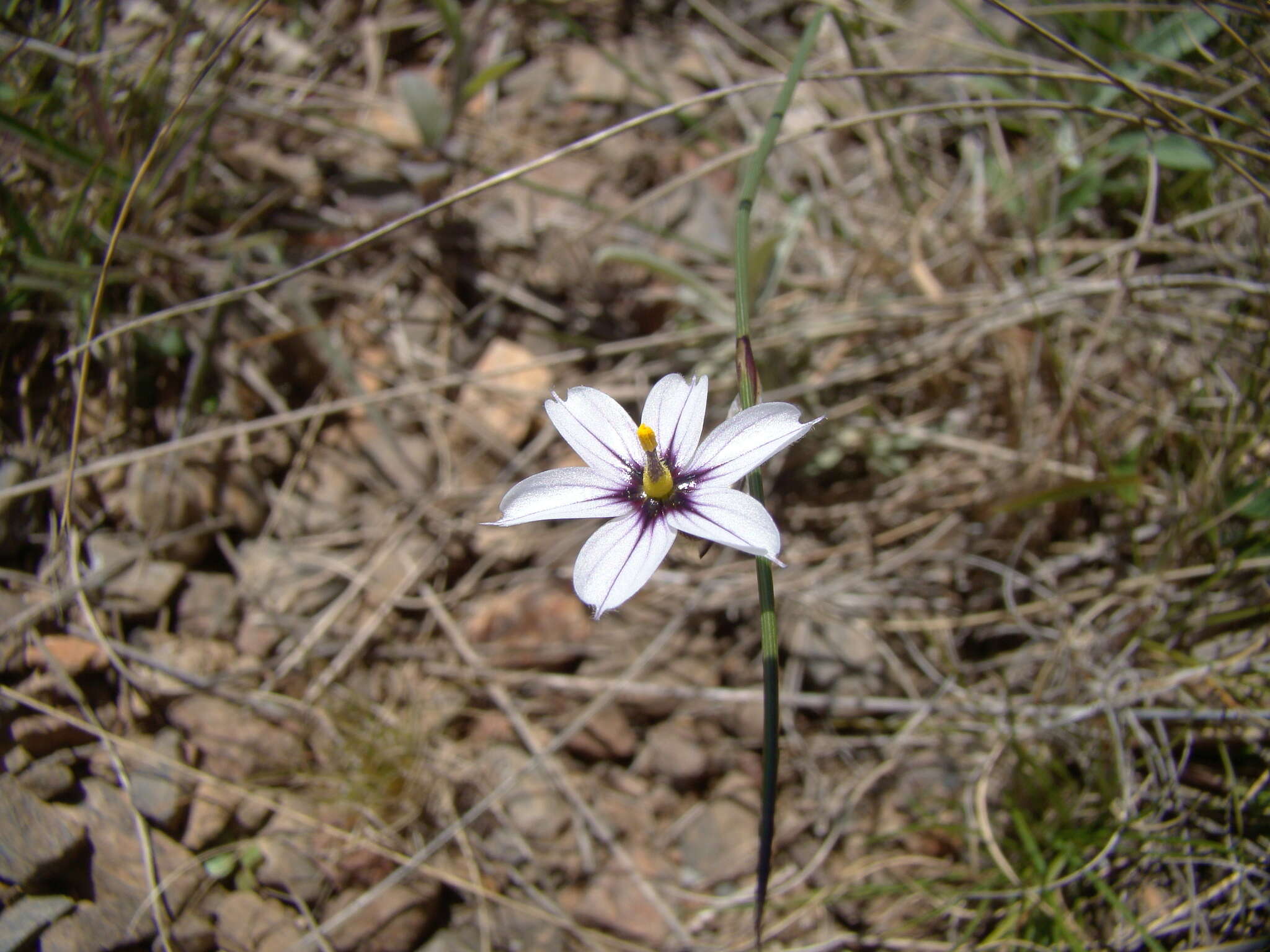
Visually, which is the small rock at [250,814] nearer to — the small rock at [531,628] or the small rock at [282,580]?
the small rock at [282,580]

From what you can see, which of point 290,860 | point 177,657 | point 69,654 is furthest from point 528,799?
point 69,654

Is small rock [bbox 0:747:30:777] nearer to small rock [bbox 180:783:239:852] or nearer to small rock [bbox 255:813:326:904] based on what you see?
small rock [bbox 180:783:239:852]

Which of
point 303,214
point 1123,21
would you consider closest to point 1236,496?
A: point 1123,21

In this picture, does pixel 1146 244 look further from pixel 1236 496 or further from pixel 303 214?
pixel 303 214

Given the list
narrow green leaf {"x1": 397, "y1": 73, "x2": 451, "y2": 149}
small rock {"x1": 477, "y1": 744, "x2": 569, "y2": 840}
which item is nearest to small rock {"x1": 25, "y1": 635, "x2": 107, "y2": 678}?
small rock {"x1": 477, "y1": 744, "x2": 569, "y2": 840}

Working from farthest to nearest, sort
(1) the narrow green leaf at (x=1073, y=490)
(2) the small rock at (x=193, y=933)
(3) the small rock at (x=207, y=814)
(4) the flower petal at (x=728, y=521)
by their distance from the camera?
(1) the narrow green leaf at (x=1073, y=490) → (3) the small rock at (x=207, y=814) → (2) the small rock at (x=193, y=933) → (4) the flower petal at (x=728, y=521)

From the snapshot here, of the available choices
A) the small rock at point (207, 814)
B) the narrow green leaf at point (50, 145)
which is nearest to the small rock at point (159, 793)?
the small rock at point (207, 814)
